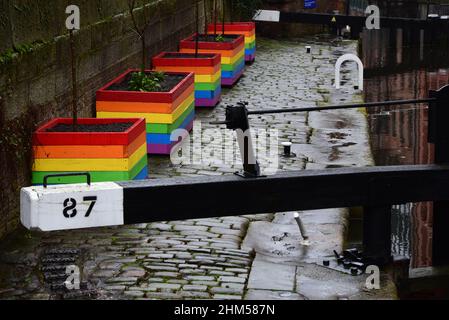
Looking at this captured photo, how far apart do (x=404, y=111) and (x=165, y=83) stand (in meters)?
6.71

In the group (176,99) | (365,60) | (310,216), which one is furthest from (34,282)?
(365,60)

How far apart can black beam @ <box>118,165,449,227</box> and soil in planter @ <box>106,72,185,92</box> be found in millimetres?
5330

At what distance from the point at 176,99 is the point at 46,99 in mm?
2445

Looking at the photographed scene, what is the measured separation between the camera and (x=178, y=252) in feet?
30.9

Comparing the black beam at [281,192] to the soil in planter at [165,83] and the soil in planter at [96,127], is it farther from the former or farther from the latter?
the soil in planter at [165,83]

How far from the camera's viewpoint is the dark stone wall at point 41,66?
32.7 feet

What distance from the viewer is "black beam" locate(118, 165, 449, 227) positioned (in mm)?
8156

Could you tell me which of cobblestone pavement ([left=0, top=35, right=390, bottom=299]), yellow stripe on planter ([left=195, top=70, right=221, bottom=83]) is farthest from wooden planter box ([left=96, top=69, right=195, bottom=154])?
yellow stripe on planter ([left=195, top=70, right=221, bottom=83])

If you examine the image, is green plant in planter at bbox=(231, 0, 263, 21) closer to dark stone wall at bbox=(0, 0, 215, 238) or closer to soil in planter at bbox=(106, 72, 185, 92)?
dark stone wall at bbox=(0, 0, 215, 238)

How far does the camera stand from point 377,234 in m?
8.98

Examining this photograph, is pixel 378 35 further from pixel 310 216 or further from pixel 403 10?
pixel 310 216

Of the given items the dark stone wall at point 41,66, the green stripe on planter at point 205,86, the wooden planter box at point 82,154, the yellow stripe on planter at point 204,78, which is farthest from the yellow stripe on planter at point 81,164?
the green stripe on planter at point 205,86

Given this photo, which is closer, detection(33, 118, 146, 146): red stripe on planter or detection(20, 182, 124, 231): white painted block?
detection(20, 182, 124, 231): white painted block

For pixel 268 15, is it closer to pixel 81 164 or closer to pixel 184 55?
pixel 184 55
